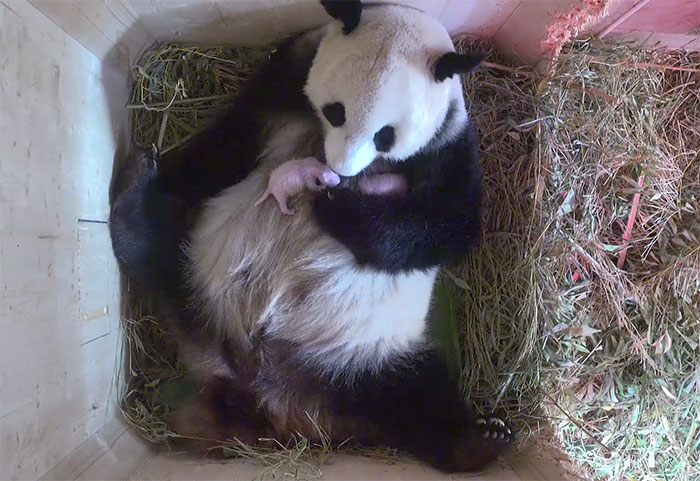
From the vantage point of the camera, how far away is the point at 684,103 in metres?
2.71

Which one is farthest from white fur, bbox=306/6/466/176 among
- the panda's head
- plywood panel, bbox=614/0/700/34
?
plywood panel, bbox=614/0/700/34

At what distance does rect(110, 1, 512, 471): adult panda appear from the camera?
2133 mm

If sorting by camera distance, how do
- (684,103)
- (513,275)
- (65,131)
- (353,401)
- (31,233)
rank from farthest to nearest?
(684,103), (513,275), (353,401), (65,131), (31,233)

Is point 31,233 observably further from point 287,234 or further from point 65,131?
point 287,234

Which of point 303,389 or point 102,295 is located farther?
point 303,389

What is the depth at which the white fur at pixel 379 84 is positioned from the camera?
1770 mm

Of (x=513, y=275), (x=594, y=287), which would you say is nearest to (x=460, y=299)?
(x=513, y=275)

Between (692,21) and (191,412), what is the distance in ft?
8.70

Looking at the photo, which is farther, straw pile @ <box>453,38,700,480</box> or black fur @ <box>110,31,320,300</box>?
straw pile @ <box>453,38,700,480</box>

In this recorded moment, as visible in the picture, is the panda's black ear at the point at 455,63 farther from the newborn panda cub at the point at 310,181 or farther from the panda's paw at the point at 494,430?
the panda's paw at the point at 494,430

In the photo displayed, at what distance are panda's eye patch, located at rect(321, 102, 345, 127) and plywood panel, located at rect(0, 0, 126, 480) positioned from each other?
34.2 inches

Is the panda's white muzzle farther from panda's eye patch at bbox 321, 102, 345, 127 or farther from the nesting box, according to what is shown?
the nesting box

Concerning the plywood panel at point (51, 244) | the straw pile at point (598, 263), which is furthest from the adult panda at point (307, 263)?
the straw pile at point (598, 263)

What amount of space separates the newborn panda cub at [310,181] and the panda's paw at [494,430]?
3.26ft
